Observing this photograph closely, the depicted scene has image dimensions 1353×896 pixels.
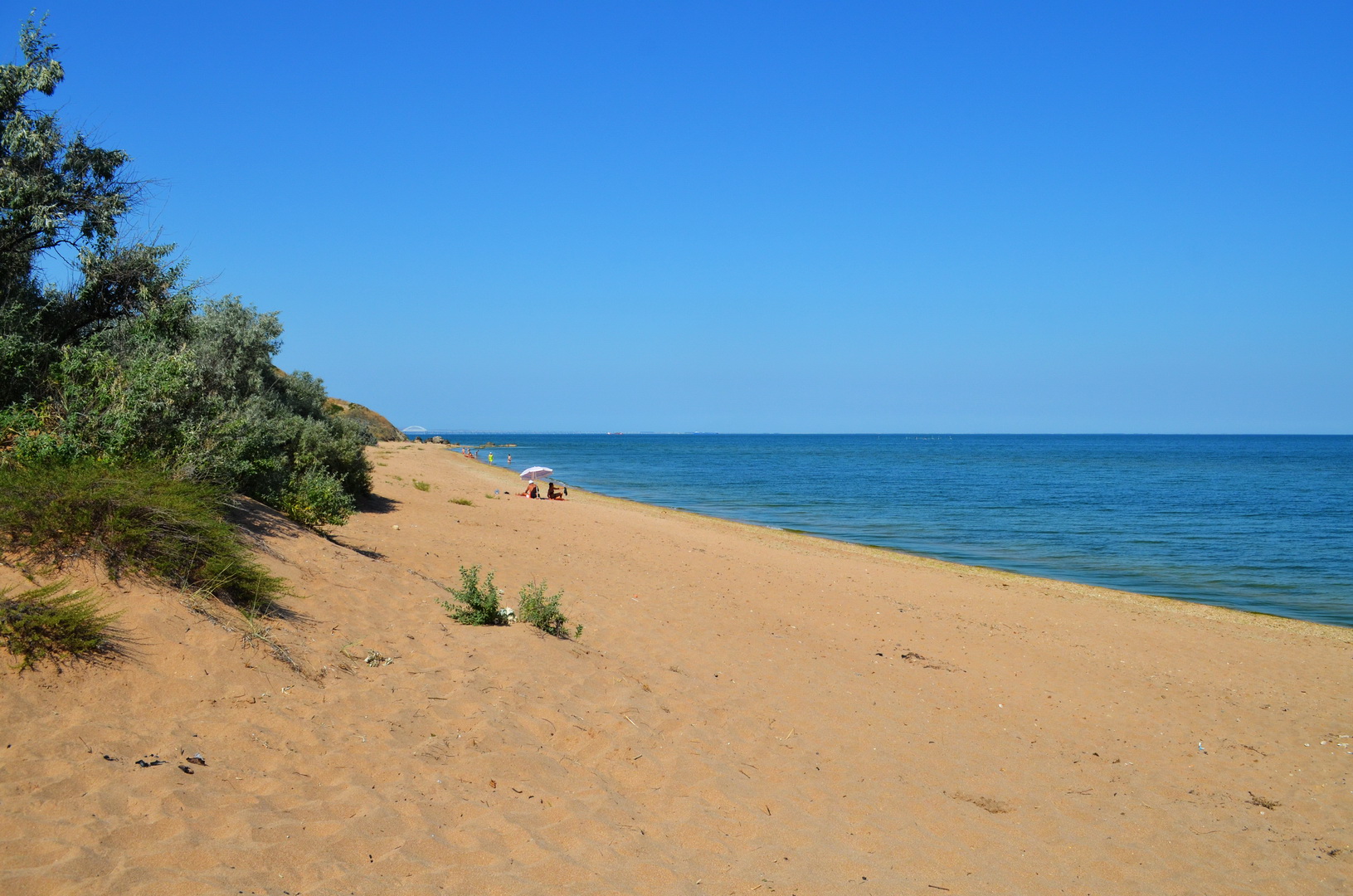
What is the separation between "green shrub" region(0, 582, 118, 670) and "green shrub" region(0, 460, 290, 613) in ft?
2.01


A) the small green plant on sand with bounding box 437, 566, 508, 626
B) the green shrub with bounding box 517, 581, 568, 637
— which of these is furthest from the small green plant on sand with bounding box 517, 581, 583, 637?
the small green plant on sand with bounding box 437, 566, 508, 626

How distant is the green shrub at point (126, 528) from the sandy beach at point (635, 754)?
10.4 inches

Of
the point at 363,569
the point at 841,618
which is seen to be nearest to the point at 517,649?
the point at 363,569

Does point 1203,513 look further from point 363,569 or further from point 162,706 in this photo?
point 162,706

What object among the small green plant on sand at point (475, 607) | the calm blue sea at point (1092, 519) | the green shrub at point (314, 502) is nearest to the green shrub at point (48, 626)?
the small green plant on sand at point (475, 607)

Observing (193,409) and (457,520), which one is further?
(457,520)

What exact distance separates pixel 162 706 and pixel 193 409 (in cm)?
462

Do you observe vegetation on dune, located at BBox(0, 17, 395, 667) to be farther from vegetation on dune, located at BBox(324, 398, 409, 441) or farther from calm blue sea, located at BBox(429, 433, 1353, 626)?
vegetation on dune, located at BBox(324, 398, 409, 441)

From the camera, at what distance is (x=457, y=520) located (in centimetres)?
1529

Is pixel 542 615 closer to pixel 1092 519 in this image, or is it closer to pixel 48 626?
pixel 48 626

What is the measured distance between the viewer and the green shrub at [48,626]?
170 inches

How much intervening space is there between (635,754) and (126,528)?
3897 mm

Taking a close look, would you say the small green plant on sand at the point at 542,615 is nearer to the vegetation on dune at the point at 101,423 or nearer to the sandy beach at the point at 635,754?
the sandy beach at the point at 635,754

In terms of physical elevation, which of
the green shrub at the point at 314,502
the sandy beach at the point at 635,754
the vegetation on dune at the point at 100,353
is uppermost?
the vegetation on dune at the point at 100,353
